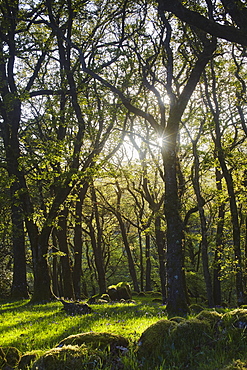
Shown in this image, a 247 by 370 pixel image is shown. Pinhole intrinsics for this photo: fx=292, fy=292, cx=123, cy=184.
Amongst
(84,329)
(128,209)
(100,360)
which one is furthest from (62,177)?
(128,209)

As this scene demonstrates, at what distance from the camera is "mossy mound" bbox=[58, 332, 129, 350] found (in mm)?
4914

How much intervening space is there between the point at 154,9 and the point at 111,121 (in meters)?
6.78

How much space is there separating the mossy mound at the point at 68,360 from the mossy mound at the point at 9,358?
30.5 inches

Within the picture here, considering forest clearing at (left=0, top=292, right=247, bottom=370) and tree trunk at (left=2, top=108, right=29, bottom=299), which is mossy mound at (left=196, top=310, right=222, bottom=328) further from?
tree trunk at (left=2, top=108, right=29, bottom=299)

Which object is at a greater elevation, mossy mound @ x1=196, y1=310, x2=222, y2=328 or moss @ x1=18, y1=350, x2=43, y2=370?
mossy mound @ x1=196, y1=310, x2=222, y2=328

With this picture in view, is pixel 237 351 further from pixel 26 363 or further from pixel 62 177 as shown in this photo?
pixel 62 177

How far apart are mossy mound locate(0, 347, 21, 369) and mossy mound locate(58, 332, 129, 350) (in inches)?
30.3

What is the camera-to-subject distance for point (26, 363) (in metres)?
4.83

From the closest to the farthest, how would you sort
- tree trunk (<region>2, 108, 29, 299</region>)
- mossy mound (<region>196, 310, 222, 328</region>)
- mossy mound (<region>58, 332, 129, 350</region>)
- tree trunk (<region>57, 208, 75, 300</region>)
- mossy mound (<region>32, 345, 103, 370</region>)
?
mossy mound (<region>32, 345, 103, 370</region>) < mossy mound (<region>58, 332, 129, 350</region>) < mossy mound (<region>196, 310, 222, 328</region>) < tree trunk (<region>2, 108, 29, 299</region>) < tree trunk (<region>57, 208, 75, 300</region>)

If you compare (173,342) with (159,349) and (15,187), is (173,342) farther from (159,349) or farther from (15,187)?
(15,187)

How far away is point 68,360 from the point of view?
4.27 m

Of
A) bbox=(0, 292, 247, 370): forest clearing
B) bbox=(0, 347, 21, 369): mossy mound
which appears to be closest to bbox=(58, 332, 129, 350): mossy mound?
bbox=(0, 292, 247, 370): forest clearing

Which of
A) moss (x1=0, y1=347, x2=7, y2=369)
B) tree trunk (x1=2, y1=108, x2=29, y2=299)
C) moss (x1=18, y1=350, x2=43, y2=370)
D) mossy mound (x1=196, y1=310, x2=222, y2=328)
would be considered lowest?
moss (x1=18, y1=350, x2=43, y2=370)

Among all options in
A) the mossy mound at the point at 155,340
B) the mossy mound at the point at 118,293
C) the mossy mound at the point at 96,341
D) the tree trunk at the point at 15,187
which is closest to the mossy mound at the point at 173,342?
the mossy mound at the point at 155,340
